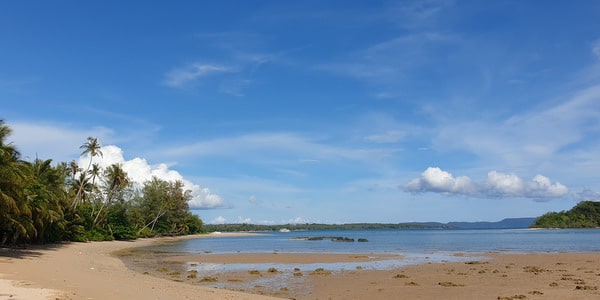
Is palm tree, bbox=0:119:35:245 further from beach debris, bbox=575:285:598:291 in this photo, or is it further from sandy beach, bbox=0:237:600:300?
beach debris, bbox=575:285:598:291

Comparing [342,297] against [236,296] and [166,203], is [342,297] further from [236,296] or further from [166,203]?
[166,203]

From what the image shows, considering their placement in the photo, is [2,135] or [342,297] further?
[2,135]

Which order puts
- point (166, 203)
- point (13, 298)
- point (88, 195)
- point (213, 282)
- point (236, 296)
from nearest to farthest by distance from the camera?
point (13, 298)
point (236, 296)
point (213, 282)
point (88, 195)
point (166, 203)

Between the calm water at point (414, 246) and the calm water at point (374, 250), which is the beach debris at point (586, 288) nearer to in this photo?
the calm water at point (374, 250)

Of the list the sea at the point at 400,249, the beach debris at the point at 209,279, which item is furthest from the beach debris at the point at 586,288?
the beach debris at the point at 209,279

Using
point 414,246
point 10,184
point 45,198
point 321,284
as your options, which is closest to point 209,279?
point 321,284

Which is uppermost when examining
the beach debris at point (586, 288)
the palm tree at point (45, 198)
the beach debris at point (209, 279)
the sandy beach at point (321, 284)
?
the palm tree at point (45, 198)

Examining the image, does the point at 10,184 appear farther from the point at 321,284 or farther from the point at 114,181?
the point at 114,181

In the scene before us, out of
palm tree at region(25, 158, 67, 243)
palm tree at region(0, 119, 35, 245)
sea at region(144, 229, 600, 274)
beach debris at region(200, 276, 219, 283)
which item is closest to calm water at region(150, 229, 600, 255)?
sea at region(144, 229, 600, 274)

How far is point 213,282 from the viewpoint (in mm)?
25781

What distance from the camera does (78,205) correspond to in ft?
240

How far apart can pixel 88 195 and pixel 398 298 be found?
78657 mm

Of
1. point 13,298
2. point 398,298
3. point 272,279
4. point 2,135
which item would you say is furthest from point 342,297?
point 2,135

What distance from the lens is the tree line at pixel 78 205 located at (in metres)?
31.4
